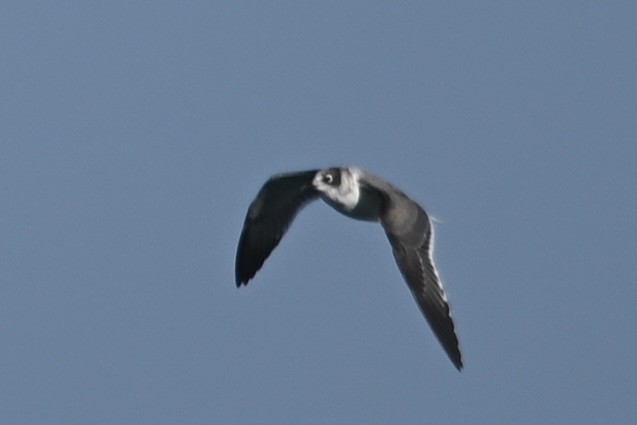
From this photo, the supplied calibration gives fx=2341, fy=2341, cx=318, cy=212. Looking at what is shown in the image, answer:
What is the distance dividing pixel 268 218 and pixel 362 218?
2023 millimetres

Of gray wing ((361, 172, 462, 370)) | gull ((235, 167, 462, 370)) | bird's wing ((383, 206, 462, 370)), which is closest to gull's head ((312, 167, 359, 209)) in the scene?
gull ((235, 167, 462, 370))

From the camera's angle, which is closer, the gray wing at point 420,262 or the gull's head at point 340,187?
the gray wing at point 420,262

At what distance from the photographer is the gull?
98.6 feet

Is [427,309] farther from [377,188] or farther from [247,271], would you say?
[247,271]

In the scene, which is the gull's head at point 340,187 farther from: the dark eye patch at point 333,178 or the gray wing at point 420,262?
the gray wing at point 420,262

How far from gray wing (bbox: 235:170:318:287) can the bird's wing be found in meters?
2.36

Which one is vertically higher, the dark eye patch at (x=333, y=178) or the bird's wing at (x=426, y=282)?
the dark eye patch at (x=333, y=178)

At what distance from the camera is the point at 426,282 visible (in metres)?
30.2

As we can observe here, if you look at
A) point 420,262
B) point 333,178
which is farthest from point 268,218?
point 420,262

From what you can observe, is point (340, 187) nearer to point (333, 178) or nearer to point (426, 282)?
point (333, 178)

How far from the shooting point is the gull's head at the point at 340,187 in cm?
3148

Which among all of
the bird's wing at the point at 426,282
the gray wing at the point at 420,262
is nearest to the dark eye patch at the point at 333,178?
the gray wing at the point at 420,262

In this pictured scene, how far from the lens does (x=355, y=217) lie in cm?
3164

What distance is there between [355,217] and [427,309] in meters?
2.23
